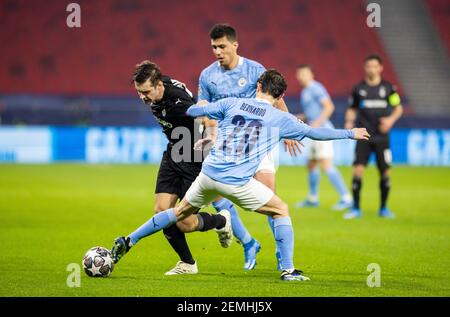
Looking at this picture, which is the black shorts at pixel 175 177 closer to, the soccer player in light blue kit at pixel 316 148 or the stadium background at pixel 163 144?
the stadium background at pixel 163 144

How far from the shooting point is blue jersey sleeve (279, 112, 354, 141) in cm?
727

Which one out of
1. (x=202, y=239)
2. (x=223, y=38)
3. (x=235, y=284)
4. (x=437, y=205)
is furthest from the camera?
(x=437, y=205)

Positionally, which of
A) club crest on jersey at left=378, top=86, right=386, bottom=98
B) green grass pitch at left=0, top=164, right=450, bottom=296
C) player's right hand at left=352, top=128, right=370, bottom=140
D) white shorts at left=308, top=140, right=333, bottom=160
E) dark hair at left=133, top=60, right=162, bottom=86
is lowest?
green grass pitch at left=0, top=164, right=450, bottom=296

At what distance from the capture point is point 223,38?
835 centimetres

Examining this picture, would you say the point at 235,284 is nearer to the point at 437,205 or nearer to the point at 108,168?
the point at 437,205

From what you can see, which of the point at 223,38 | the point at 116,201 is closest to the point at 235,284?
the point at 223,38

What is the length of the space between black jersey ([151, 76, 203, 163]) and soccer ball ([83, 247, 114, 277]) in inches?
47.7

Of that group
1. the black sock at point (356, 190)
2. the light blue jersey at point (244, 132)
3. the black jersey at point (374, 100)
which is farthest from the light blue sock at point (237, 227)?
the black jersey at point (374, 100)

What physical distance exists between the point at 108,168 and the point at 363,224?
38.8 ft

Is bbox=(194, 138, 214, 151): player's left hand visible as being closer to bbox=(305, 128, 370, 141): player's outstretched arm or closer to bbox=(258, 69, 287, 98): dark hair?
bbox=(258, 69, 287, 98): dark hair

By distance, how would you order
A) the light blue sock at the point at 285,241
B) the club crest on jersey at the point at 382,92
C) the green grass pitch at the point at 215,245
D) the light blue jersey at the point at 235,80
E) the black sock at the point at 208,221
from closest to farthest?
the green grass pitch at the point at 215,245
the light blue sock at the point at 285,241
the black sock at the point at 208,221
the light blue jersey at the point at 235,80
the club crest on jersey at the point at 382,92

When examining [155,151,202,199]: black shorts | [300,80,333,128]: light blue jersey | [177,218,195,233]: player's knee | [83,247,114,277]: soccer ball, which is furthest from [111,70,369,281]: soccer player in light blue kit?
[300,80,333,128]: light blue jersey

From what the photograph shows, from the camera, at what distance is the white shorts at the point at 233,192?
7.41 meters
